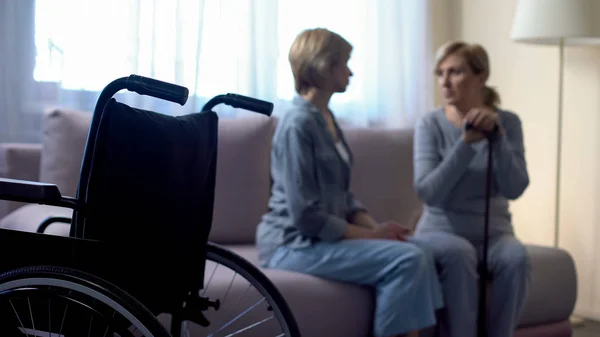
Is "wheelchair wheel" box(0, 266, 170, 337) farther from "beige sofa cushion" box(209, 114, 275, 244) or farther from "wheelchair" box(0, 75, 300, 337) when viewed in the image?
"beige sofa cushion" box(209, 114, 275, 244)

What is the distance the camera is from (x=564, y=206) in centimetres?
334

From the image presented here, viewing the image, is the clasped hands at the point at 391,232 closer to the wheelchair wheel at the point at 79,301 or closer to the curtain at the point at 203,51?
the curtain at the point at 203,51

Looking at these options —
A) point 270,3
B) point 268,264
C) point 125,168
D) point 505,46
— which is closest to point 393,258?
point 268,264

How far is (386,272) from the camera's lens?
2166 millimetres

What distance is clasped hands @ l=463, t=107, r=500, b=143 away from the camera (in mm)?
2373

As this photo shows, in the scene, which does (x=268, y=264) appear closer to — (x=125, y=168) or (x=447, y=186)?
(x=447, y=186)

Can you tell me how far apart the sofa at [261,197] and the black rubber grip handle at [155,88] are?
3.09 ft

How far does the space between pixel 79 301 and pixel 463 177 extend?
1.52m

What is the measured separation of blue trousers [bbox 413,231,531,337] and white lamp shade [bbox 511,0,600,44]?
0.98 metres

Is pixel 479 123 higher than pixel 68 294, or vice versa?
pixel 479 123

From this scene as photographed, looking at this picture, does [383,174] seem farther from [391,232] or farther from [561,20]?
[561,20]

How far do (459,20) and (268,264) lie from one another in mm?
1867

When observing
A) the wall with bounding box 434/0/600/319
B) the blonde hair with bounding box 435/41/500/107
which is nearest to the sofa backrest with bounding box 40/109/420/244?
the blonde hair with bounding box 435/41/500/107

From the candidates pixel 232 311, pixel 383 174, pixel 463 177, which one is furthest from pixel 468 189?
pixel 232 311
